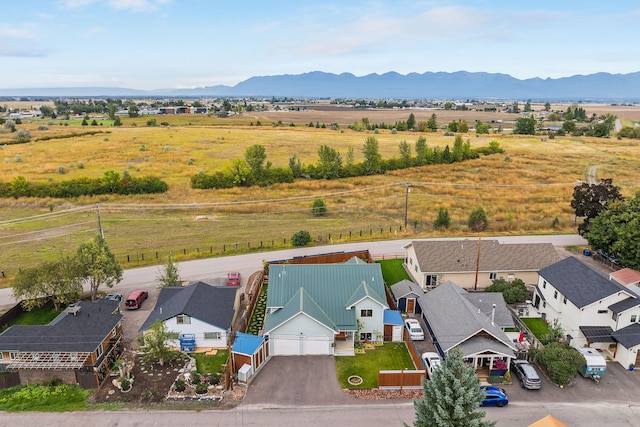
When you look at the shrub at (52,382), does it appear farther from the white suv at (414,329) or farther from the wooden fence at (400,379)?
the white suv at (414,329)

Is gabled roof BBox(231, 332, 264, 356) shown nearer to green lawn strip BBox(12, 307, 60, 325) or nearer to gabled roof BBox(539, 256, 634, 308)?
green lawn strip BBox(12, 307, 60, 325)

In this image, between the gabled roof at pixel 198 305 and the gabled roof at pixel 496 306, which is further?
the gabled roof at pixel 496 306

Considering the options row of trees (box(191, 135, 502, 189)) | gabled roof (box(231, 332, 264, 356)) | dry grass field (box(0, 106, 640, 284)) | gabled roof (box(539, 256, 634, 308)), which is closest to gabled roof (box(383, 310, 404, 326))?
gabled roof (box(231, 332, 264, 356))

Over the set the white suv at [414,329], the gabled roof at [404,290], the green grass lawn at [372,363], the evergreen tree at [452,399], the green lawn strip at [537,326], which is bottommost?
the green lawn strip at [537,326]

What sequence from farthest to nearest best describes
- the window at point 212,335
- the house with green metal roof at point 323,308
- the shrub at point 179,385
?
the window at point 212,335 < the house with green metal roof at point 323,308 < the shrub at point 179,385

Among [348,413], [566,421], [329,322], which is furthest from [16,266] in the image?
[566,421]

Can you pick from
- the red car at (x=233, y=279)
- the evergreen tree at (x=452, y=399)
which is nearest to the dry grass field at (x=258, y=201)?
the red car at (x=233, y=279)
